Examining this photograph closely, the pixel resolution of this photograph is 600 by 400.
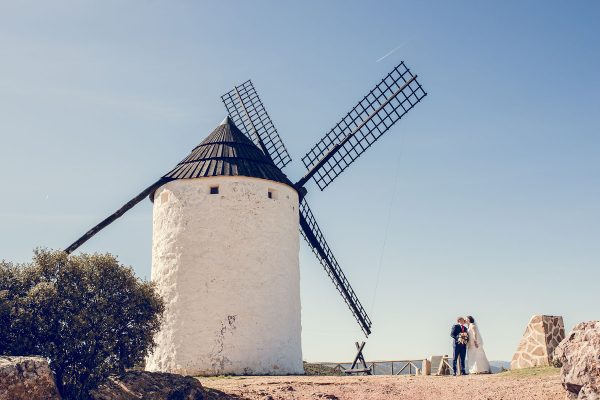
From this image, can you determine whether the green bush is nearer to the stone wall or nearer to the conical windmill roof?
the conical windmill roof

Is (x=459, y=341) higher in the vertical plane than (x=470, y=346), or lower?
higher

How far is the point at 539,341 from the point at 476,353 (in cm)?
182

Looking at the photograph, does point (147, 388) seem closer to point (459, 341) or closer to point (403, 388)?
point (403, 388)

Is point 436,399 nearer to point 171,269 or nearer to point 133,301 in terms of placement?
point 133,301

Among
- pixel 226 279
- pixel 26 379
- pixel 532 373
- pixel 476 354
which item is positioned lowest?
pixel 532 373

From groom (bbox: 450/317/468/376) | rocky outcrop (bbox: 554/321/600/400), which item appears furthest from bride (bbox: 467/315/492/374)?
rocky outcrop (bbox: 554/321/600/400)

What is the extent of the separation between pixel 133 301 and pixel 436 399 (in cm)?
813

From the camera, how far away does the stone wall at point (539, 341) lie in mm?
18125

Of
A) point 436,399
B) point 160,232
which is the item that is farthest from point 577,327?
point 160,232

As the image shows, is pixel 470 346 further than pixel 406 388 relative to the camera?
Yes

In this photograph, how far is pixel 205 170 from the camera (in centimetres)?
2317

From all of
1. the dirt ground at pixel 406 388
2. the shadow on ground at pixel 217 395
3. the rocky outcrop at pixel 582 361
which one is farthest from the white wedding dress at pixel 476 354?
the shadow on ground at pixel 217 395

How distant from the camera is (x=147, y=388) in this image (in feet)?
56.0

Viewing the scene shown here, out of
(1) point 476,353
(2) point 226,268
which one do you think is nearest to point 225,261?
(2) point 226,268
